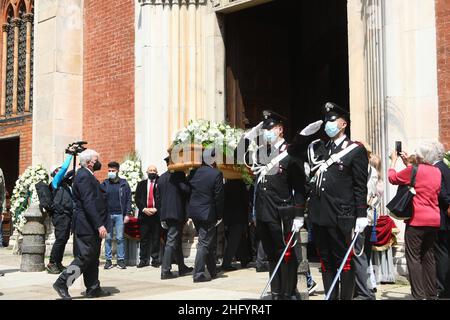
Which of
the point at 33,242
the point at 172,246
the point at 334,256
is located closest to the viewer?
the point at 334,256

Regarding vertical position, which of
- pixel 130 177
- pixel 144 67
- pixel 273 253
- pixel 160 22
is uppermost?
pixel 160 22

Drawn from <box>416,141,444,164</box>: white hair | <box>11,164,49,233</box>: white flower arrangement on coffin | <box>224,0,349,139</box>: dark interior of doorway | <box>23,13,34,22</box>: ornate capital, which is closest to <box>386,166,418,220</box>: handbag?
<box>416,141,444,164</box>: white hair

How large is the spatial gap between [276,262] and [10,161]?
14623 millimetres

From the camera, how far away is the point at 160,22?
1212 cm

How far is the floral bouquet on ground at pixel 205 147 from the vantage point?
9352 millimetres

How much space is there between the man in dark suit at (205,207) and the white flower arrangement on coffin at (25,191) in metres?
5.80

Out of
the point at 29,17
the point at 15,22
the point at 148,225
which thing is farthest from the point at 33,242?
the point at 15,22

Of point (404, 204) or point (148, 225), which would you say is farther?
point (148, 225)

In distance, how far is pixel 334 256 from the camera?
5852 millimetres

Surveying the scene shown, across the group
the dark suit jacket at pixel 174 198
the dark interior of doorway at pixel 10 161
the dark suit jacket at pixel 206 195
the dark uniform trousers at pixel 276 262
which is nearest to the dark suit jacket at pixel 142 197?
the dark suit jacket at pixel 174 198

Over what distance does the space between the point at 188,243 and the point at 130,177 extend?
5.99ft

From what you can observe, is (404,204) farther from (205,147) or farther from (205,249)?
(205,147)
